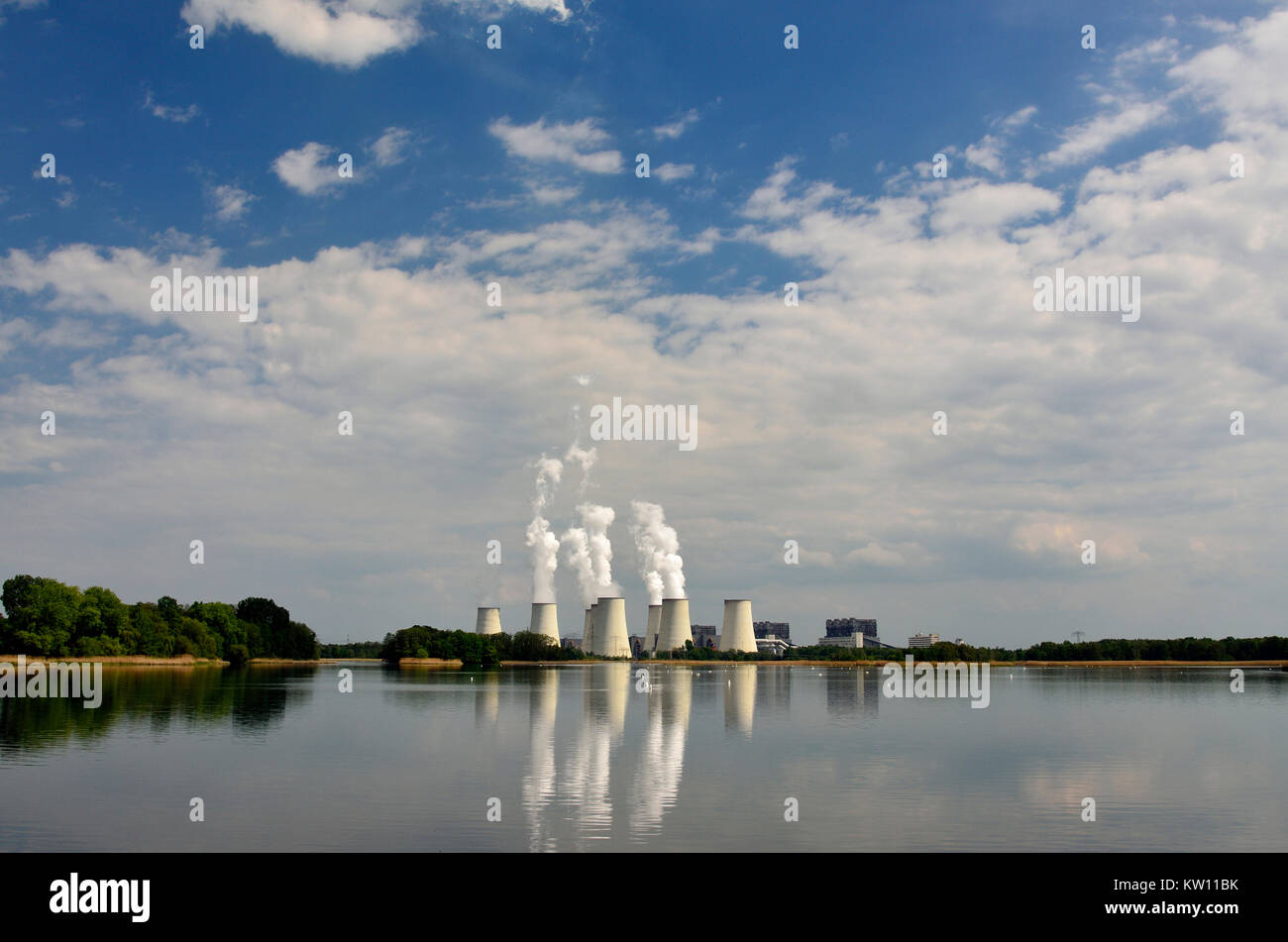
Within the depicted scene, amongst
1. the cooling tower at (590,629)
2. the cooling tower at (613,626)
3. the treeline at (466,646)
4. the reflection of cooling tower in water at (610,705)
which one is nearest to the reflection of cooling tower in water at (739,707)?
the reflection of cooling tower in water at (610,705)

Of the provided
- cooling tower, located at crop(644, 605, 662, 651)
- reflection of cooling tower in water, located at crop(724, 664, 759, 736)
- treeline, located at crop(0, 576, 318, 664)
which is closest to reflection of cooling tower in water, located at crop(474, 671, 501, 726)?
reflection of cooling tower in water, located at crop(724, 664, 759, 736)

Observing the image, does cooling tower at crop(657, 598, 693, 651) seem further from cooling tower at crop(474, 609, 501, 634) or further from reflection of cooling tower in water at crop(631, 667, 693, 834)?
reflection of cooling tower in water at crop(631, 667, 693, 834)

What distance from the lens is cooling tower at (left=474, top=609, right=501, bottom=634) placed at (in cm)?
15362

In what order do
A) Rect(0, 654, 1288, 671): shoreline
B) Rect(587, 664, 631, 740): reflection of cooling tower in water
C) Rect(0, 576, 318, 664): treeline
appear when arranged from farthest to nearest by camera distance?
Rect(0, 654, 1288, 671): shoreline → Rect(0, 576, 318, 664): treeline → Rect(587, 664, 631, 740): reflection of cooling tower in water

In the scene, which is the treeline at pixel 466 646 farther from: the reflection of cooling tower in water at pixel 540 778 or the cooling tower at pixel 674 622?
the reflection of cooling tower in water at pixel 540 778

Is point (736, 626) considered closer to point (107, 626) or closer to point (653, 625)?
point (653, 625)

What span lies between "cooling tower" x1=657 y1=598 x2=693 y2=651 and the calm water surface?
312 feet

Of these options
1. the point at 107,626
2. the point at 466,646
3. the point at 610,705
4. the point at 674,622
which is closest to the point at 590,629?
the point at 674,622

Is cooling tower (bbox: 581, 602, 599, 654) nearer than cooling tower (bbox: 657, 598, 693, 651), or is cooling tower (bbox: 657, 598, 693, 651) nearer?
cooling tower (bbox: 657, 598, 693, 651)

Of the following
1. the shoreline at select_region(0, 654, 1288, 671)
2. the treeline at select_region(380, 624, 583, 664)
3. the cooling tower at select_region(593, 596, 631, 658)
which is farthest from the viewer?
the cooling tower at select_region(593, 596, 631, 658)

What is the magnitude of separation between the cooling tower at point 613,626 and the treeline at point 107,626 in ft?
167

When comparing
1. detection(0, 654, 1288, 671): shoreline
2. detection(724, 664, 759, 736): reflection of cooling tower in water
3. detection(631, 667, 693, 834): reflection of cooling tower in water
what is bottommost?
detection(0, 654, 1288, 671): shoreline

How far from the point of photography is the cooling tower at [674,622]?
473 feet
